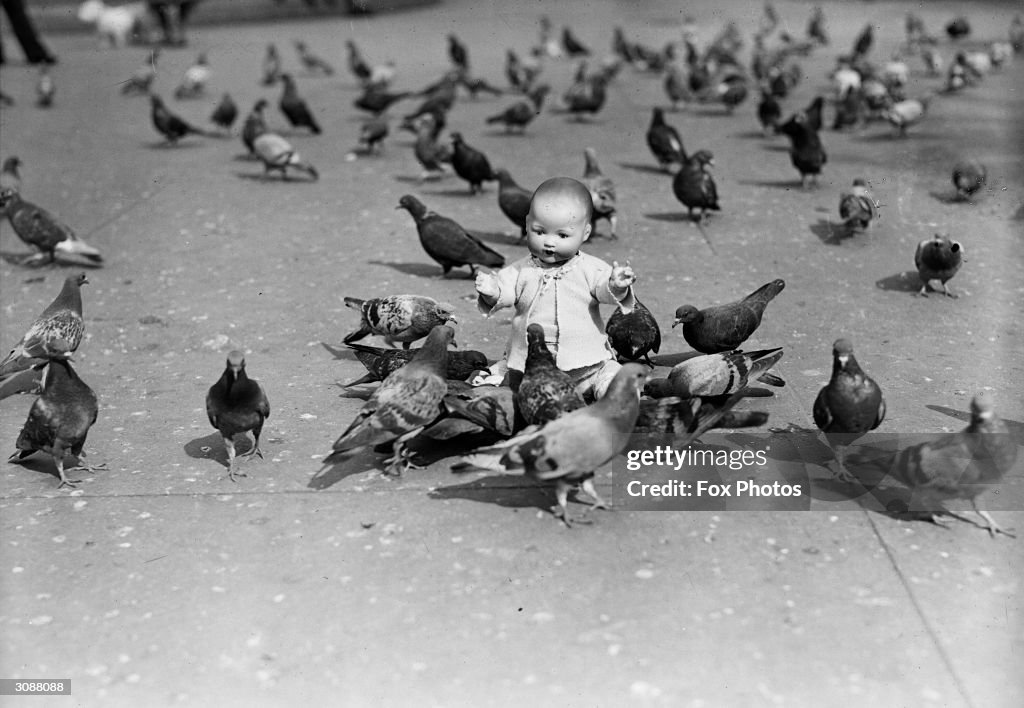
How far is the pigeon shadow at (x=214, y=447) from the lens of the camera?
18.0 ft

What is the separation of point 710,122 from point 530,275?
10.6 m

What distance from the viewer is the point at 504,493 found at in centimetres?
499

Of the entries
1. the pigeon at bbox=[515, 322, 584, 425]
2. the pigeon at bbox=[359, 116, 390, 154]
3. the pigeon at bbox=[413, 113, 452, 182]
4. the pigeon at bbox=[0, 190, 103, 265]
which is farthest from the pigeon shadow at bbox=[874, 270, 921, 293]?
the pigeon at bbox=[359, 116, 390, 154]

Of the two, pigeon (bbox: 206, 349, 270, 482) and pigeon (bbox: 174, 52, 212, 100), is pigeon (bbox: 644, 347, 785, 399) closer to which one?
pigeon (bbox: 206, 349, 270, 482)

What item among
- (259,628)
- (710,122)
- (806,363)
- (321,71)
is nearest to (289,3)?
(321,71)

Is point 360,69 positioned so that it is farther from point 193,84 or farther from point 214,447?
point 214,447

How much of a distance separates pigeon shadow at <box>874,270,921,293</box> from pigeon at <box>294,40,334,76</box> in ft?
48.8

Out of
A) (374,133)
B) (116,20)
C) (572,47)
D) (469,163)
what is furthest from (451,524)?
(116,20)

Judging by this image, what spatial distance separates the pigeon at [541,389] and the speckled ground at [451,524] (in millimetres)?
400

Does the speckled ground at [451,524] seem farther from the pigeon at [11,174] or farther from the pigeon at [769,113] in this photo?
the pigeon at [769,113]

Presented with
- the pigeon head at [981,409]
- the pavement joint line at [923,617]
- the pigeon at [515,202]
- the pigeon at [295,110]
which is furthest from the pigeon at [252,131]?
the pigeon head at [981,409]

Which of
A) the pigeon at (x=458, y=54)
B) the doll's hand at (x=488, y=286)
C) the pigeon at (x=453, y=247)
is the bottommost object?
the pigeon at (x=458, y=54)

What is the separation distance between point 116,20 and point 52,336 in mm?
20092

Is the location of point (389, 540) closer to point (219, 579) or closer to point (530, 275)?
point (219, 579)
